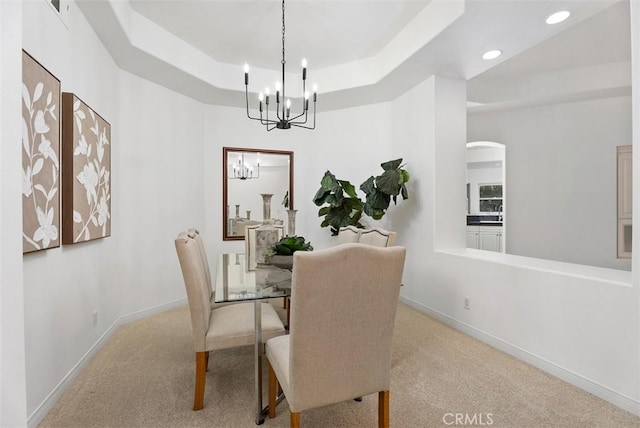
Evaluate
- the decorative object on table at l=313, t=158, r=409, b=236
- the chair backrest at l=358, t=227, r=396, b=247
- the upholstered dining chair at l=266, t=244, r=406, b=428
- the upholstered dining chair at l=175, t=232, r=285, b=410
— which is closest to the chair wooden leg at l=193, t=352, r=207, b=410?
the upholstered dining chair at l=175, t=232, r=285, b=410

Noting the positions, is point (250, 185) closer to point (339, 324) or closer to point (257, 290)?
point (257, 290)

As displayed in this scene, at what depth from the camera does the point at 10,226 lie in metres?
1.15

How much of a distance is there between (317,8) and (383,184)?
74.3 inches

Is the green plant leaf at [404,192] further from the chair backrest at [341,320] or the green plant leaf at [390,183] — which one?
the chair backrest at [341,320]

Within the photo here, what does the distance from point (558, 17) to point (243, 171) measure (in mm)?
3779

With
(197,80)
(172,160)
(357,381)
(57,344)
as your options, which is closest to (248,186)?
(172,160)

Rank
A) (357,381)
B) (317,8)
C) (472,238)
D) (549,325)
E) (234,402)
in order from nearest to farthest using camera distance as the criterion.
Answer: (357,381) < (234,402) < (549,325) < (317,8) < (472,238)

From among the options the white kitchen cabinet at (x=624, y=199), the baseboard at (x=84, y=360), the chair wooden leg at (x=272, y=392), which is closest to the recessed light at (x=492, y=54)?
the white kitchen cabinet at (x=624, y=199)

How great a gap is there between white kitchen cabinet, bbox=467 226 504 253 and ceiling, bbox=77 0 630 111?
2581mm

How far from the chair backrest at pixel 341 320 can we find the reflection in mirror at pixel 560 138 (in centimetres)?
363

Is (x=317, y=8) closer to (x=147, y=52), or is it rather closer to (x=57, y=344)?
(x=147, y=52)

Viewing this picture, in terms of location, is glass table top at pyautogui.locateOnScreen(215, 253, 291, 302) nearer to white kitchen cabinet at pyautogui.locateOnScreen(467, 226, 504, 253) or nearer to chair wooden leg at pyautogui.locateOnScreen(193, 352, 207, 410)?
chair wooden leg at pyautogui.locateOnScreen(193, 352, 207, 410)

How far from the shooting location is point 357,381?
1.44 m

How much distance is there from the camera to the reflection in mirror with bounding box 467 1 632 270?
392cm
